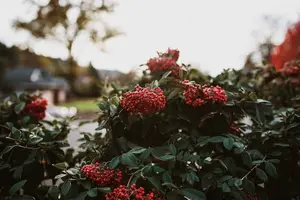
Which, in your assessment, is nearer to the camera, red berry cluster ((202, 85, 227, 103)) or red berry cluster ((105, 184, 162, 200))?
red berry cluster ((105, 184, 162, 200))

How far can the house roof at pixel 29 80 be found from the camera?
3753cm

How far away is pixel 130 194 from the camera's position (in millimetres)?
1333

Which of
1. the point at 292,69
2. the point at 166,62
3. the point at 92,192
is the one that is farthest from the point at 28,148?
the point at 292,69

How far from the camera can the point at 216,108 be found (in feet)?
5.81

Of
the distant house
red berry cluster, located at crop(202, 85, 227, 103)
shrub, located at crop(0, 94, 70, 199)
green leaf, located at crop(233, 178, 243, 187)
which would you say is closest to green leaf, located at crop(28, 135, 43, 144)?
shrub, located at crop(0, 94, 70, 199)

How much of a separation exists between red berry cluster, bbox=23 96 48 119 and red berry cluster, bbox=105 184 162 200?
4.11 ft

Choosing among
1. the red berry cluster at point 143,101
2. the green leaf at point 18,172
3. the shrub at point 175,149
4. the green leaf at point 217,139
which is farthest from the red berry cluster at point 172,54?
the green leaf at point 18,172

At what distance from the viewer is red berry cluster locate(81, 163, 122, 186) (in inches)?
57.3

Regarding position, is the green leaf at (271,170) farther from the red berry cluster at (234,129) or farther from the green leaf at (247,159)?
the red berry cluster at (234,129)

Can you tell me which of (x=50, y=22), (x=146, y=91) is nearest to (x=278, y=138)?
(x=146, y=91)

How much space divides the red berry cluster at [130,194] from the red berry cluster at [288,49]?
3399mm

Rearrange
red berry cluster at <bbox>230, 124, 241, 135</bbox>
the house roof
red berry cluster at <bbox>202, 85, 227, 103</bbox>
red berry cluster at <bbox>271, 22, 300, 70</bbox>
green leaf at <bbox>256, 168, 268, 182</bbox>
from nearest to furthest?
green leaf at <bbox>256, 168, 268, 182</bbox> < red berry cluster at <bbox>202, 85, 227, 103</bbox> < red berry cluster at <bbox>230, 124, 241, 135</bbox> < red berry cluster at <bbox>271, 22, 300, 70</bbox> < the house roof

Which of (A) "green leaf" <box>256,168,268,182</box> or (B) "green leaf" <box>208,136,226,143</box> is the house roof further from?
(A) "green leaf" <box>256,168,268,182</box>

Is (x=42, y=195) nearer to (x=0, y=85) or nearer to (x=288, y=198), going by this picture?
(x=288, y=198)
